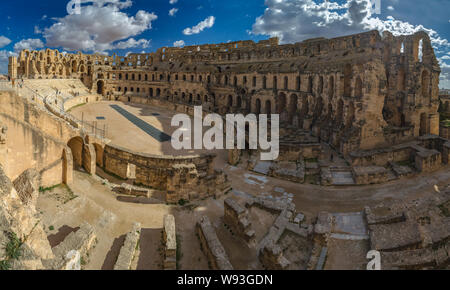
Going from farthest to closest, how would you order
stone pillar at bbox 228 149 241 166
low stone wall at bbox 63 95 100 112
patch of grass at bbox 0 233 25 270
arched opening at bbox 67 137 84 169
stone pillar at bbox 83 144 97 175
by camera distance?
1. low stone wall at bbox 63 95 100 112
2. stone pillar at bbox 228 149 241 166
3. arched opening at bbox 67 137 84 169
4. stone pillar at bbox 83 144 97 175
5. patch of grass at bbox 0 233 25 270

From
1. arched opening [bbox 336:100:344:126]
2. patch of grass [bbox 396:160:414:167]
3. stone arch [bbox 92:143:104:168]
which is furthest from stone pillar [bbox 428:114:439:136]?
stone arch [bbox 92:143:104:168]

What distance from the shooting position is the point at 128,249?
1126cm

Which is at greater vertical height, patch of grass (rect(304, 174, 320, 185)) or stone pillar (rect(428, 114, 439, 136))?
stone pillar (rect(428, 114, 439, 136))

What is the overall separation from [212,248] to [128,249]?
3.30m

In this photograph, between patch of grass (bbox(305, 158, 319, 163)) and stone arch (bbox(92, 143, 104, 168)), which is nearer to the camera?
stone arch (bbox(92, 143, 104, 168))

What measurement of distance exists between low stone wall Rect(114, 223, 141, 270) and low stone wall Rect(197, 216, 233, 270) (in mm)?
2784

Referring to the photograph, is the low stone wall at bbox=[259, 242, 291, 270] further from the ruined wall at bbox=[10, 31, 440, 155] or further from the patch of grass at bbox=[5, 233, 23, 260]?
the ruined wall at bbox=[10, 31, 440, 155]

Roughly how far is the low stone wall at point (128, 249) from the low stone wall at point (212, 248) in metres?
2.78

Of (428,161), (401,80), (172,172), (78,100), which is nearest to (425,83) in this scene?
(401,80)

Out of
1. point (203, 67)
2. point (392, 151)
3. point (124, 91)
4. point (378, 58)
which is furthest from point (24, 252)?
point (124, 91)

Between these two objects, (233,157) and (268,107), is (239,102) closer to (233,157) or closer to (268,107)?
(268,107)

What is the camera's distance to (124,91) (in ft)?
173

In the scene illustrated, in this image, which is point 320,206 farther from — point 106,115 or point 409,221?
point 106,115

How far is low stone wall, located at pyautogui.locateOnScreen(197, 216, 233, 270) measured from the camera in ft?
34.8
